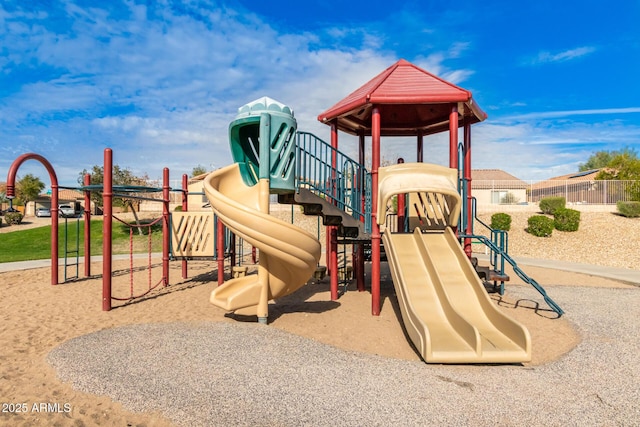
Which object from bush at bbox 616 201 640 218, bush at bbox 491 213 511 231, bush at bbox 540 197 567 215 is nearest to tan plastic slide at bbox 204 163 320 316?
bush at bbox 491 213 511 231

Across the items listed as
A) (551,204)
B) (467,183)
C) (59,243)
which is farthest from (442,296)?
(59,243)

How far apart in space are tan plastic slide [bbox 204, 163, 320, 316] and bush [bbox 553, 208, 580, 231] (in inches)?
691

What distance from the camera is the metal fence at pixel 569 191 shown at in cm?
2483

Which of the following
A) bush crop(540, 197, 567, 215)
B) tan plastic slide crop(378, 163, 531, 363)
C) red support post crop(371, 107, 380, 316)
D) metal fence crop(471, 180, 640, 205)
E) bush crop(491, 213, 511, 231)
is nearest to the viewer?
tan plastic slide crop(378, 163, 531, 363)

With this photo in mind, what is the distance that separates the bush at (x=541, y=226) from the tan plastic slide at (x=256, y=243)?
16.5 m

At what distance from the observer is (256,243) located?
5.73m

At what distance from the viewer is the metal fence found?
24.8m

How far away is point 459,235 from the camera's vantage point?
7715mm

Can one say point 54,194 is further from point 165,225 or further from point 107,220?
point 107,220

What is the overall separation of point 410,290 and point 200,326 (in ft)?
11.1

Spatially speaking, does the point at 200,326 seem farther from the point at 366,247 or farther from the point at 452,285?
the point at 366,247

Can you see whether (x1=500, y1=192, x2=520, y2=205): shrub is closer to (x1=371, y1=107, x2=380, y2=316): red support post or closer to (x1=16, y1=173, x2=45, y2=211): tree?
(x1=371, y1=107, x2=380, y2=316): red support post

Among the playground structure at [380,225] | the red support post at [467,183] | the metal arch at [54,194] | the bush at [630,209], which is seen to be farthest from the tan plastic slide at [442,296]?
the bush at [630,209]

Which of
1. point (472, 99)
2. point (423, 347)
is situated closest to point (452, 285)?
point (423, 347)
